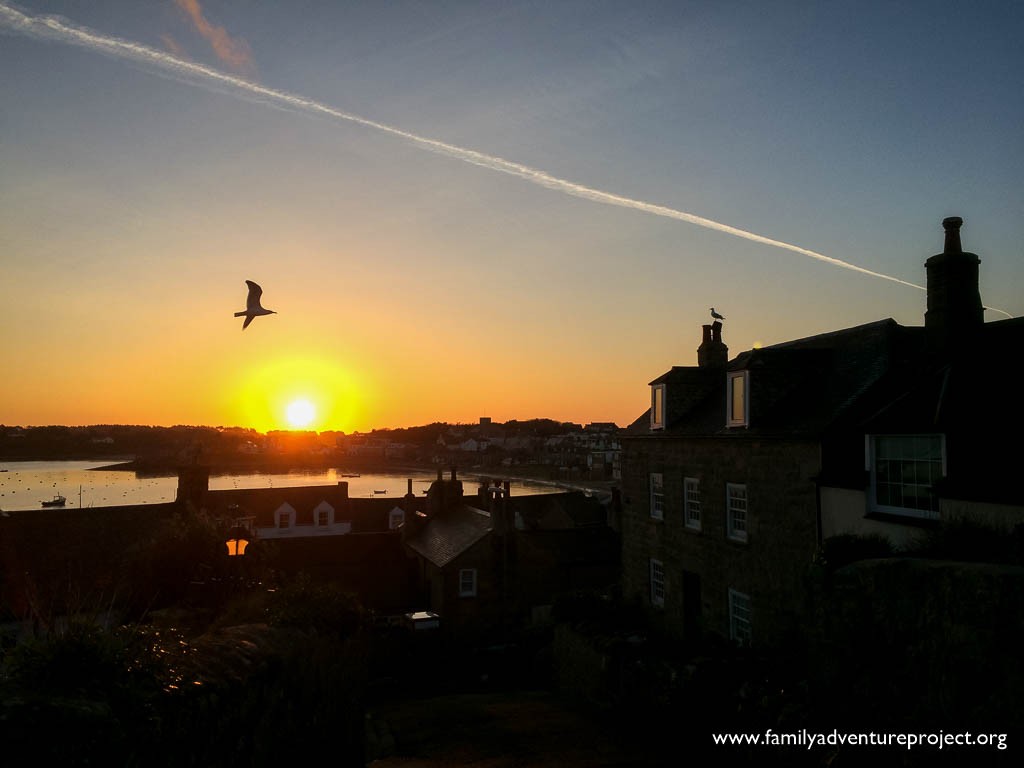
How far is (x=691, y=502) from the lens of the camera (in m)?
20.1

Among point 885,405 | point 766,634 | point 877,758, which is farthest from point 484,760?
point 885,405

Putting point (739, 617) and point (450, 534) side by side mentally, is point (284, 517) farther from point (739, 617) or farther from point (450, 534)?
point (739, 617)

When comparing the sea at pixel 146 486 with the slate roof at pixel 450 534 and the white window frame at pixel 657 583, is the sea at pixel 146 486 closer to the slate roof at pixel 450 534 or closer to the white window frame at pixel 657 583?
the slate roof at pixel 450 534

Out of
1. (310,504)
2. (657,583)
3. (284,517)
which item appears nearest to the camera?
(657,583)

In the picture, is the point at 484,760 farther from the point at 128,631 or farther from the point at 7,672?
the point at 7,672

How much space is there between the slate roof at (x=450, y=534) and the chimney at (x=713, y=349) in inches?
594

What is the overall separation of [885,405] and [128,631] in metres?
13.8

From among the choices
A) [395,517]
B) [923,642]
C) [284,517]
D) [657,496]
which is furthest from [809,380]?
[284,517]

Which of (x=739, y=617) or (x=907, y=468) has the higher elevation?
(x=907, y=468)

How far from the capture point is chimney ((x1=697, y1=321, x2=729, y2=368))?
23.8m

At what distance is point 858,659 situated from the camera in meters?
6.89

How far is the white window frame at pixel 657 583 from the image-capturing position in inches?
855

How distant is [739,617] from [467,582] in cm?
1798

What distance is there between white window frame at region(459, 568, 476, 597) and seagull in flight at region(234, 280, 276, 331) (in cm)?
2149
